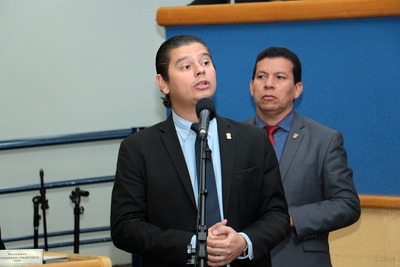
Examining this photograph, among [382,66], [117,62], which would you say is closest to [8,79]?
[117,62]

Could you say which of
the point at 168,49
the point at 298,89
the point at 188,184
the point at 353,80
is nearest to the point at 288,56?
the point at 298,89

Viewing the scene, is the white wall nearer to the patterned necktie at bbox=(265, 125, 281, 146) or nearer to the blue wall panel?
the blue wall panel

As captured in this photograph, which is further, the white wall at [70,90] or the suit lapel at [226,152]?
the white wall at [70,90]

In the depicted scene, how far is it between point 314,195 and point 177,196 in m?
0.94

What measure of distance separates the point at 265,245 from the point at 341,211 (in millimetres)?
765

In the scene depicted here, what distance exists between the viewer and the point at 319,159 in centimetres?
406

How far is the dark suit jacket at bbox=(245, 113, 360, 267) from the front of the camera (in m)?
3.93

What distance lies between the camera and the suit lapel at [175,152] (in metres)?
3.31

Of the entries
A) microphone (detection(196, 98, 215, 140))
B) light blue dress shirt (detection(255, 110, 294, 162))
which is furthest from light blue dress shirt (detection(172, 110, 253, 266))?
light blue dress shirt (detection(255, 110, 294, 162))

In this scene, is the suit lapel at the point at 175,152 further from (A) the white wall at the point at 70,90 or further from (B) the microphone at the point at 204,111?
(A) the white wall at the point at 70,90

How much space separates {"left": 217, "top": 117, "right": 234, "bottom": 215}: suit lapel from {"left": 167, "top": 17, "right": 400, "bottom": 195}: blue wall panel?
1.32 m

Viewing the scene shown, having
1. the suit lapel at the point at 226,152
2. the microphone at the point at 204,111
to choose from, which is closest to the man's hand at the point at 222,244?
the suit lapel at the point at 226,152

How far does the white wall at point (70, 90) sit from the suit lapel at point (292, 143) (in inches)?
136

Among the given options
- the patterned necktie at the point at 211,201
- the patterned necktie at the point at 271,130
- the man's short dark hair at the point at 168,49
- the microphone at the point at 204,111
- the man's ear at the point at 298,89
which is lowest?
the patterned necktie at the point at 211,201
